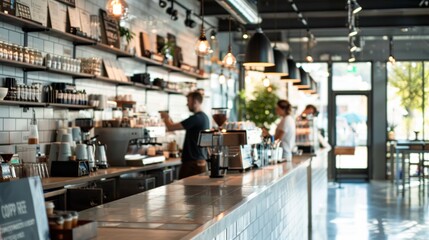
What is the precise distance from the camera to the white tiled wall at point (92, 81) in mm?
7008

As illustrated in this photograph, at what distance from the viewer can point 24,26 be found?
279 inches

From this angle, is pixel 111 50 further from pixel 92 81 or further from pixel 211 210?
pixel 211 210

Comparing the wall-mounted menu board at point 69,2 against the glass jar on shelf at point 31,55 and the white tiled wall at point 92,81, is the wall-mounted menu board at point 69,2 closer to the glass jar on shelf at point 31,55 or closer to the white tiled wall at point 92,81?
the white tiled wall at point 92,81

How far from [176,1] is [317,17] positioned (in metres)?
4.03

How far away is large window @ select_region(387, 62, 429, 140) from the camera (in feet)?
62.5

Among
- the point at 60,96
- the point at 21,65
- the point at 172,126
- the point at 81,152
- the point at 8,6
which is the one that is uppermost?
the point at 8,6

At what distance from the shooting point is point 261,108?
18094mm

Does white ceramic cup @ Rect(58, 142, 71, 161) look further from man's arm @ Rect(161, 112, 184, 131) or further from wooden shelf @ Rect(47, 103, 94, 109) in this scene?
man's arm @ Rect(161, 112, 184, 131)

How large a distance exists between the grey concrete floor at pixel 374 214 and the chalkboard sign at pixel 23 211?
702 cm

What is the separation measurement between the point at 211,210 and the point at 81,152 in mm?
3426

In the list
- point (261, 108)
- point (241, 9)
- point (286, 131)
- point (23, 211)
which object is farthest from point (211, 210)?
point (261, 108)

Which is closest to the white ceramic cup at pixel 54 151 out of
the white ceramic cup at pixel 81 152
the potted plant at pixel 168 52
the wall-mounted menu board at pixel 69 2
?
the white ceramic cup at pixel 81 152

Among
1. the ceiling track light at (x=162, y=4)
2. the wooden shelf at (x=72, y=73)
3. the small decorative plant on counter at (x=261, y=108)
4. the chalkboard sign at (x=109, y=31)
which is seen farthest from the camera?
the small decorative plant on counter at (x=261, y=108)

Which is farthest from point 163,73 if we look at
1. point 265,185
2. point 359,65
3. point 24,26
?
point 359,65
